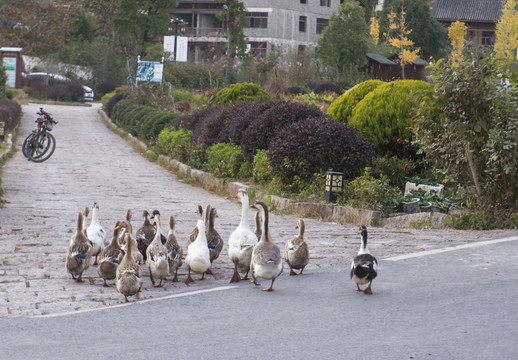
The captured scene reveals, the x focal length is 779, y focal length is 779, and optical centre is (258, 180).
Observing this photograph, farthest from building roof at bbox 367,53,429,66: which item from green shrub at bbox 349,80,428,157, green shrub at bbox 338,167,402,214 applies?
green shrub at bbox 338,167,402,214

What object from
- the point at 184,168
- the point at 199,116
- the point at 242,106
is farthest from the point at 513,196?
the point at 199,116

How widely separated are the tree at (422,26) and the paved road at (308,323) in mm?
55321

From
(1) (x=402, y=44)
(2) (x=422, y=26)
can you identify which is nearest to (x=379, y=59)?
(1) (x=402, y=44)

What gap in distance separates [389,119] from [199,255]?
7.98 metres

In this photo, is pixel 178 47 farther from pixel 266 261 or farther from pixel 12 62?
pixel 266 261

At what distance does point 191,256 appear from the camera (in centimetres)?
796

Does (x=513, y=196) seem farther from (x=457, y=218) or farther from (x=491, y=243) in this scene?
(x=491, y=243)

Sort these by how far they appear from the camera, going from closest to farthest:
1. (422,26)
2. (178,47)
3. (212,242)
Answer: (212,242), (178,47), (422,26)

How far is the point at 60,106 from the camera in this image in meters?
44.5

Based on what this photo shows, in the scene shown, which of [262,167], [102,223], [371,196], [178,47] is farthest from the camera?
[178,47]

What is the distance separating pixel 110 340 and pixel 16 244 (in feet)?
14.2

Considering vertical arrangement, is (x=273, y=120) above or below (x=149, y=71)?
below

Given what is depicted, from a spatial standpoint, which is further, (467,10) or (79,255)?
A: (467,10)

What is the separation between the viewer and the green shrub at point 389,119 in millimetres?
14859
